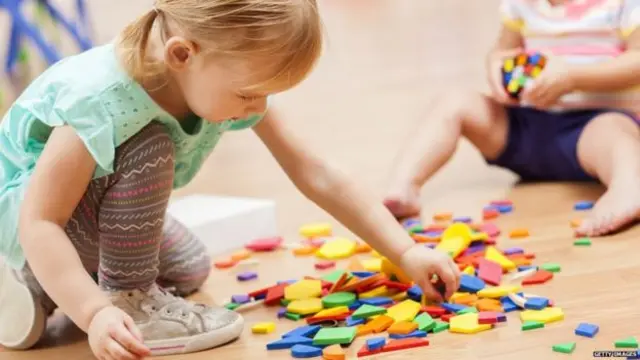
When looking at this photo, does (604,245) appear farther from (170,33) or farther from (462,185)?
(170,33)

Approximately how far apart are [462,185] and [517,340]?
0.71 m

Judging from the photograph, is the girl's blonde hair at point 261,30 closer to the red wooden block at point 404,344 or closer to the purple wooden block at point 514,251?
the red wooden block at point 404,344

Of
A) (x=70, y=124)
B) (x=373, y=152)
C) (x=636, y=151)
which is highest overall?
(x=70, y=124)

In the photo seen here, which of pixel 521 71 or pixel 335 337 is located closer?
pixel 335 337

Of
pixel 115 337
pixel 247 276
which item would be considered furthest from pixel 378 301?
pixel 115 337

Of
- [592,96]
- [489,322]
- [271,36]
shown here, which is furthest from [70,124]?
[592,96]

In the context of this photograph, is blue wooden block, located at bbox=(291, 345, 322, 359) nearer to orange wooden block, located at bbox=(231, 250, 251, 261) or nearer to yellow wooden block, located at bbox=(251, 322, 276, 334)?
yellow wooden block, located at bbox=(251, 322, 276, 334)

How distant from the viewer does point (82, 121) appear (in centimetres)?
106

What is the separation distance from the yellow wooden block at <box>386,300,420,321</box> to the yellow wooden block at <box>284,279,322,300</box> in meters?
0.12

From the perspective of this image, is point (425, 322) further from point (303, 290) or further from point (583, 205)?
point (583, 205)

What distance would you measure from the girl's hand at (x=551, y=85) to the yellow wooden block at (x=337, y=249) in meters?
0.38

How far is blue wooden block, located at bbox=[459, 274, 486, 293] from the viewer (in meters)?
Result: 1.20

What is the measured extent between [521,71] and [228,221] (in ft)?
1.71

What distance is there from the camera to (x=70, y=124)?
106 centimetres
